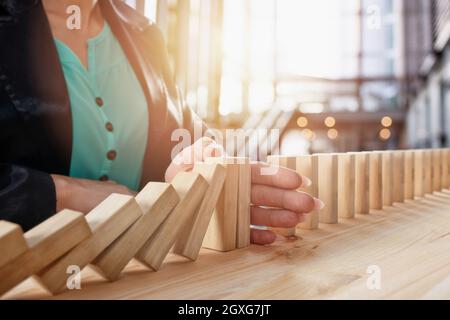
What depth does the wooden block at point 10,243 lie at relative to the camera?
0.31 meters

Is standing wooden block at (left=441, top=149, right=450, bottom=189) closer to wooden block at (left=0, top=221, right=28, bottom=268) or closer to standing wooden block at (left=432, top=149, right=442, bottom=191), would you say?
standing wooden block at (left=432, top=149, right=442, bottom=191)

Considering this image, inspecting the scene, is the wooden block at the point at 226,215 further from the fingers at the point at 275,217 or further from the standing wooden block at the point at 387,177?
the standing wooden block at the point at 387,177

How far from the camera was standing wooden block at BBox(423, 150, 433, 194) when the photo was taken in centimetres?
115

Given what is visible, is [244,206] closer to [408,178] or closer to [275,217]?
[275,217]

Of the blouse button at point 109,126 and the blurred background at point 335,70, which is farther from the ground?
the blurred background at point 335,70

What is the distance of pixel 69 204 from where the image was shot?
2.01 ft

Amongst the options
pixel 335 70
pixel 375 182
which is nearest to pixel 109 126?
pixel 375 182

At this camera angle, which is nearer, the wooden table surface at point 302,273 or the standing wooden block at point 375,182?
the wooden table surface at point 302,273

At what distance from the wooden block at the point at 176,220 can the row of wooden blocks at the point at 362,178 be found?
19 cm

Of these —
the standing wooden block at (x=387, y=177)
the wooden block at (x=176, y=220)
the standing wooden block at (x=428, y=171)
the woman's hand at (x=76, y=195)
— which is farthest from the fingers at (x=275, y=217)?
the standing wooden block at (x=428, y=171)

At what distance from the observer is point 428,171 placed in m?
1.19
